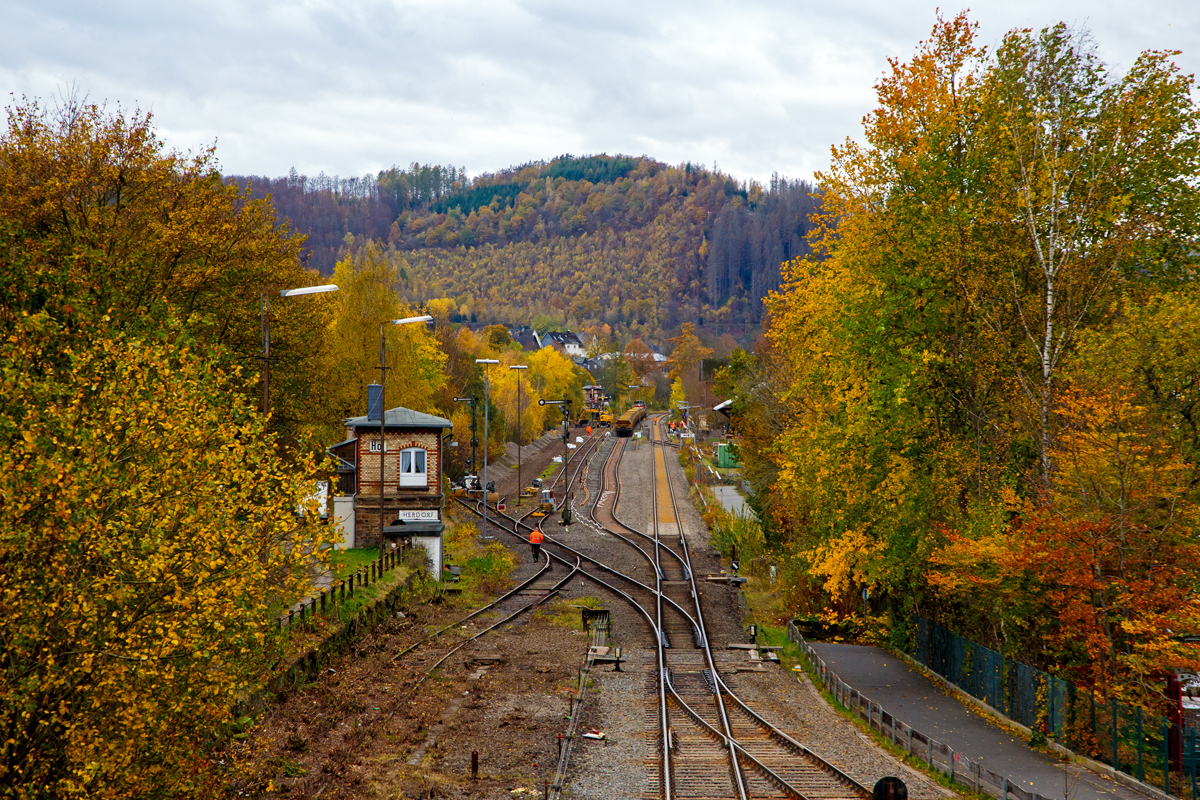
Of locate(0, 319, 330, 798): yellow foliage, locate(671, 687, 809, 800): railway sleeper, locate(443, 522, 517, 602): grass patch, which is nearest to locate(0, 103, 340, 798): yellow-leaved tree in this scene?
locate(0, 319, 330, 798): yellow foliage

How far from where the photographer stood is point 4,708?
29.5 feet

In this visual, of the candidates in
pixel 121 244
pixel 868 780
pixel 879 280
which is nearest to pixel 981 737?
pixel 868 780

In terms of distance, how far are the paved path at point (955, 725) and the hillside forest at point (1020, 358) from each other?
175 centimetres

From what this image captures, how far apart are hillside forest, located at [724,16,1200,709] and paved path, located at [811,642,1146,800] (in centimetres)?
175

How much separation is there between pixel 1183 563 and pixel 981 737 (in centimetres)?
526

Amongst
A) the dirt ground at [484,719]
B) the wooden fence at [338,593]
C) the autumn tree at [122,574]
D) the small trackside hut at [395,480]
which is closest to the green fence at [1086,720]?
the dirt ground at [484,719]

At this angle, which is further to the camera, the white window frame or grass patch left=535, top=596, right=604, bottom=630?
the white window frame

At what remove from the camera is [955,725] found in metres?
18.8

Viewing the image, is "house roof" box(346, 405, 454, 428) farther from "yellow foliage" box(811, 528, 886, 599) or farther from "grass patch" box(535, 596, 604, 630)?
"yellow foliage" box(811, 528, 886, 599)

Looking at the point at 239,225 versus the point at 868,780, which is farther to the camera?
the point at 239,225

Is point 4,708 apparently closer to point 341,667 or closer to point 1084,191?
point 341,667

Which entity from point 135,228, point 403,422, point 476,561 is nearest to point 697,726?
point 135,228

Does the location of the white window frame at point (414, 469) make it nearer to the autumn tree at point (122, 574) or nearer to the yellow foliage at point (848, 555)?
the yellow foliage at point (848, 555)

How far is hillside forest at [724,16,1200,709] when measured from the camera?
16.0 m
